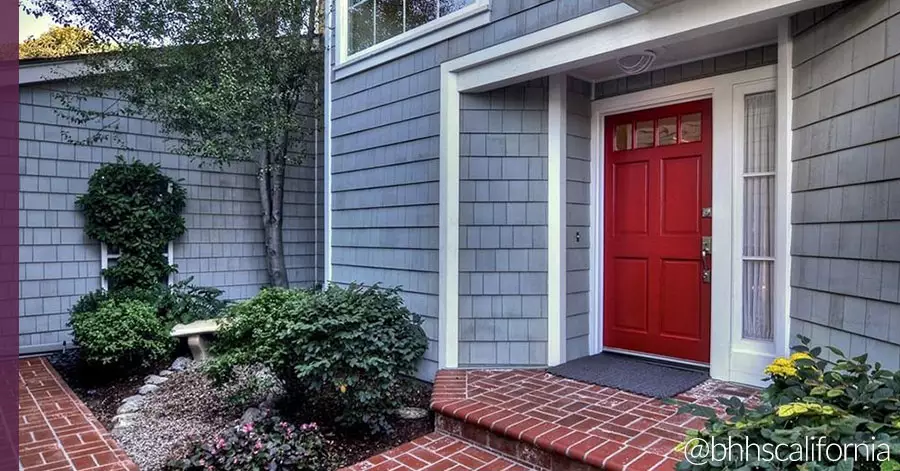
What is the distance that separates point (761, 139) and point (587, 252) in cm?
145

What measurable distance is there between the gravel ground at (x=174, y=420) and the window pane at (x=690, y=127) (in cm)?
382

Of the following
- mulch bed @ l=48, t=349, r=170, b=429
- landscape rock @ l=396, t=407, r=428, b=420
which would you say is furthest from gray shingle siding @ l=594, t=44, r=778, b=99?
mulch bed @ l=48, t=349, r=170, b=429

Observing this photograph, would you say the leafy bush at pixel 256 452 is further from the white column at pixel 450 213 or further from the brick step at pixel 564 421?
the white column at pixel 450 213

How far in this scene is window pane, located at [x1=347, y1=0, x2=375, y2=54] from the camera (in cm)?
486

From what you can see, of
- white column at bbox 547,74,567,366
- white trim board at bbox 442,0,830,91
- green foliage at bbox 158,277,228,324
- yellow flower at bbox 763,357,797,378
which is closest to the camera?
yellow flower at bbox 763,357,797,378

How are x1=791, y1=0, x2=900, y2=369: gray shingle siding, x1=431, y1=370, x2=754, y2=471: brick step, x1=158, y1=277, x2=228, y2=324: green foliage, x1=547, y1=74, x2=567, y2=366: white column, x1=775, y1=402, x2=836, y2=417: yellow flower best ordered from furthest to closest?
1. x1=158, y1=277, x2=228, y2=324: green foliage
2. x1=547, y1=74, x2=567, y2=366: white column
3. x1=431, y1=370, x2=754, y2=471: brick step
4. x1=791, y1=0, x2=900, y2=369: gray shingle siding
5. x1=775, y1=402, x2=836, y2=417: yellow flower

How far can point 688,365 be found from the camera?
3.73m

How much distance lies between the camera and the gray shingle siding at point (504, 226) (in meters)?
3.93

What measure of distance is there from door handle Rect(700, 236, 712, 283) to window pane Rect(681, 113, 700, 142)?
0.73 meters

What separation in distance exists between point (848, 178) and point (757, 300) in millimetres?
1151

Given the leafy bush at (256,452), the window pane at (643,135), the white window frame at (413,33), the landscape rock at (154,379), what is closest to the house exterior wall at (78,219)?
the landscape rock at (154,379)

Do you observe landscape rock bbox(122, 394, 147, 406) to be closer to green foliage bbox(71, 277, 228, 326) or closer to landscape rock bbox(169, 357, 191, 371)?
landscape rock bbox(169, 357, 191, 371)

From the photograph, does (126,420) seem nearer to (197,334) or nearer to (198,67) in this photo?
(197,334)

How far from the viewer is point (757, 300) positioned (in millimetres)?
3373
